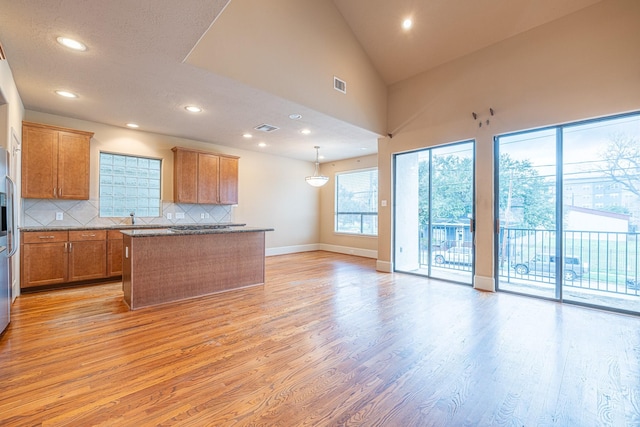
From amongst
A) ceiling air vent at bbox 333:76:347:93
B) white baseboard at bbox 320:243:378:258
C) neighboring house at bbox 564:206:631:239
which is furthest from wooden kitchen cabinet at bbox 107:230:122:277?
neighboring house at bbox 564:206:631:239

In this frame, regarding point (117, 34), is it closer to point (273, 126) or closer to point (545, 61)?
point (273, 126)

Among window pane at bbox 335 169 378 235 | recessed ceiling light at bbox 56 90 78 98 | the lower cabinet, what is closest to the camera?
recessed ceiling light at bbox 56 90 78 98

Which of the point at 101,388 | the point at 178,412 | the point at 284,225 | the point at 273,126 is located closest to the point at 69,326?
the point at 101,388

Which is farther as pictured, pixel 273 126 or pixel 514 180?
pixel 273 126

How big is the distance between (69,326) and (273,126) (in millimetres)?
3907

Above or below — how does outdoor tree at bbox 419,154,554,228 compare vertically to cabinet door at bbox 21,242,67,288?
above

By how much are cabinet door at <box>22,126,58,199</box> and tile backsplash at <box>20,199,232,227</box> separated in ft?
1.03

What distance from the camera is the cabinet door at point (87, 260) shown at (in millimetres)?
4328

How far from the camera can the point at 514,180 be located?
427 cm

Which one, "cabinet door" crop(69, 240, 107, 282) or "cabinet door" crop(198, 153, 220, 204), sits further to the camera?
"cabinet door" crop(198, 153, 220, 204)

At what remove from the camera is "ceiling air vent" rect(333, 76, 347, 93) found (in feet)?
15.2

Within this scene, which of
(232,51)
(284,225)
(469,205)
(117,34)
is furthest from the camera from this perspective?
(284,225)

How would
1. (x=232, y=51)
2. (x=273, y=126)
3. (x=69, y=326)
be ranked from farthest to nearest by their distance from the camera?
(x=273, y=126)
(x=232, y=51)
(x=69, y=326)

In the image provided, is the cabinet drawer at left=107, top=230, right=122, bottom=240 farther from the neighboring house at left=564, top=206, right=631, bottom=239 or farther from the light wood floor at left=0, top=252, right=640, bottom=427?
the neighboring house at left=564, top=206, right=631, bottom=239
